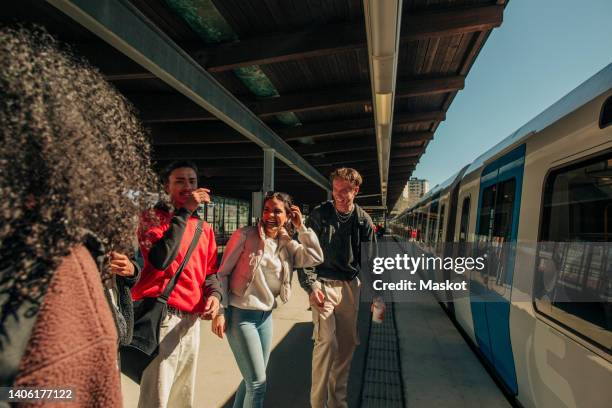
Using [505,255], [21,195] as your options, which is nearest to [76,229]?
[21,195]

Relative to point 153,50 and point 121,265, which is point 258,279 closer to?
point 121,265

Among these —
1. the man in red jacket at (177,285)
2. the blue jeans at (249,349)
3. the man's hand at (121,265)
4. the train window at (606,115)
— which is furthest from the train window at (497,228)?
the man's hand at (121,265)

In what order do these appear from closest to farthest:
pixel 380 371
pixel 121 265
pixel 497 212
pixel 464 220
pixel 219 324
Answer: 1. pixel 121 265
2. pixel 219 324
3. pixel 380 371
4. pixel 497 212
5. pixel 464 220

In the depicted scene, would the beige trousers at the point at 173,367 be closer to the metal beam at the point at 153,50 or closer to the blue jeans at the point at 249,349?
the blue jeans at the point at 249,349

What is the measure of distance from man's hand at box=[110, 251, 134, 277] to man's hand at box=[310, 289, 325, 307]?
133cm

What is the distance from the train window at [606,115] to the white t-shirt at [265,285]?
2.16 m

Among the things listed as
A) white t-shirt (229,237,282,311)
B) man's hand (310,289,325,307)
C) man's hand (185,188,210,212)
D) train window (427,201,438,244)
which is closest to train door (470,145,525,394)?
man's hand (310,289,325,307)

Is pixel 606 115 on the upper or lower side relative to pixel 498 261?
upper

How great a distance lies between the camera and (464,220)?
5.79 metres

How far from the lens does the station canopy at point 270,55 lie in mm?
3953

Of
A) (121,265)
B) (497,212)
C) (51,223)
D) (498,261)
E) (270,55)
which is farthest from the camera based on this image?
(270,55)

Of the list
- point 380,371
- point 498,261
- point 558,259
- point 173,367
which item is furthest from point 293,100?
point 173,367

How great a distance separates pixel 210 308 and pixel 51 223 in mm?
1507

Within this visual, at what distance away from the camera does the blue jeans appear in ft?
7.49
